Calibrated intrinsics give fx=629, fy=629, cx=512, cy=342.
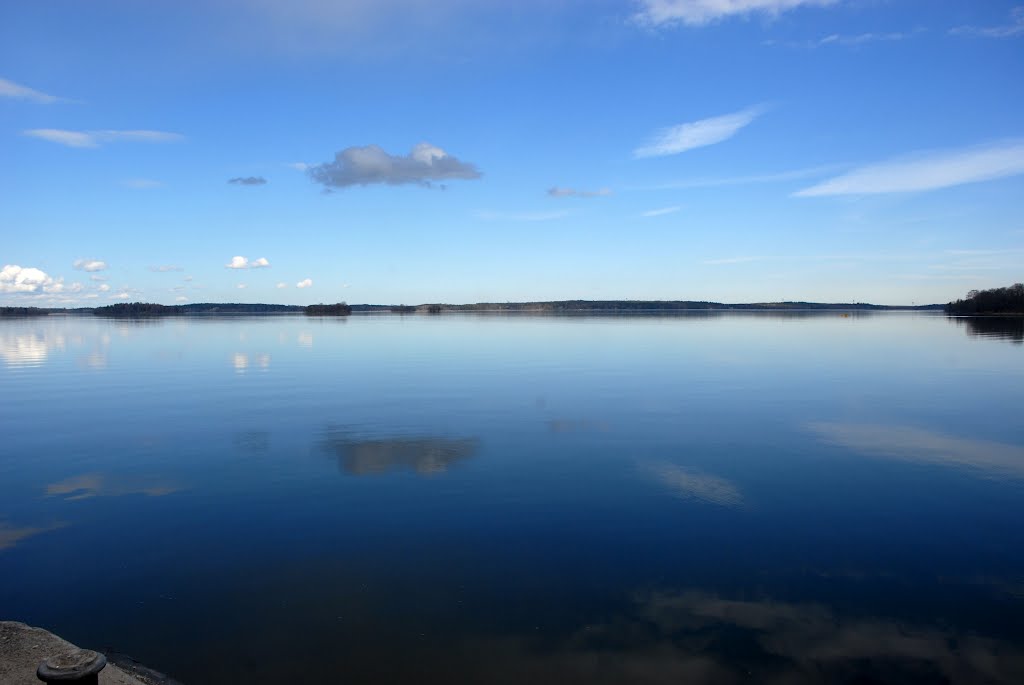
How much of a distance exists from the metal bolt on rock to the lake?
1.26 metres

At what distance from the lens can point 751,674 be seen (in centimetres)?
572

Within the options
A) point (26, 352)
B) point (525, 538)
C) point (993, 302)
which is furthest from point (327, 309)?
point (525, 538)

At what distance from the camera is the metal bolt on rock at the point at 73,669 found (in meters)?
4.47

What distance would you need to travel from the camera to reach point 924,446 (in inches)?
548

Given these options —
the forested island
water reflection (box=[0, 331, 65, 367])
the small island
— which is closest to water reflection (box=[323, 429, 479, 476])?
water reflection (box=[0, 331, 65, 367])

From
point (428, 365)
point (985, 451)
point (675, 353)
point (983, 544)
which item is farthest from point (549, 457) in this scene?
point (675, 353)

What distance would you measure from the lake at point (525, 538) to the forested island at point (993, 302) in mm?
131466

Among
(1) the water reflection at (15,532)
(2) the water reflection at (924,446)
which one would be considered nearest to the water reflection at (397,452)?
(1) the water reflection at (15,532)

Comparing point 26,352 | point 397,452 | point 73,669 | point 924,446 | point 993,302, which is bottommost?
point 924,446

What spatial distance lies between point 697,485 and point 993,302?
501 ft

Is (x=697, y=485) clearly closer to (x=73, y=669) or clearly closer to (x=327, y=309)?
(x=73, y=669)

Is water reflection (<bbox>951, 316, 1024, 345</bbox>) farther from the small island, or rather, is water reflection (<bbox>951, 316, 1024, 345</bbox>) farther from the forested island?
the small island

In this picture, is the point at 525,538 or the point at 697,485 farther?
the point at 697,485

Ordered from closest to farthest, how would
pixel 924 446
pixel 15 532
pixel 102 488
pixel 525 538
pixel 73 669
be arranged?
pixel 73 669, pixel 525 538, pixel 15 532, pixel 102 488, pixel 924 446
